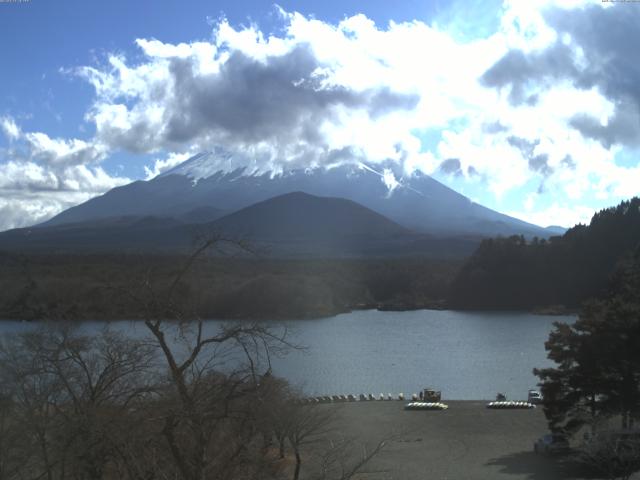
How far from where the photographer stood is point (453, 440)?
599 inches

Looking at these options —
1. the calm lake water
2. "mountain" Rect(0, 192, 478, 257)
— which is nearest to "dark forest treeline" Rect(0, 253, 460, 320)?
the calm lake water

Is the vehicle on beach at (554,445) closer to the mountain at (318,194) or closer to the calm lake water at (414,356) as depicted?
the calm lake water at (414,356)

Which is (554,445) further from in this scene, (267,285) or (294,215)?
(294,215)

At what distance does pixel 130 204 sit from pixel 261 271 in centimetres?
11017

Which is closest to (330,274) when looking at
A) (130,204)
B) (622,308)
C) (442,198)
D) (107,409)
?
(622,308)

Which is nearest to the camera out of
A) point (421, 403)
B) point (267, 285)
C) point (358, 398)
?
point (421, 403)

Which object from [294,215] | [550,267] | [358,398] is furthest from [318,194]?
[358,398]

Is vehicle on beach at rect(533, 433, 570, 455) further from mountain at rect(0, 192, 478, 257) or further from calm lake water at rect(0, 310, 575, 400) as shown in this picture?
mountain at rect(0, 192, 478, 257)

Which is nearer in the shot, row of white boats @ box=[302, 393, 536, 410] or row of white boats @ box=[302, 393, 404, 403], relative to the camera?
row of white boats @ box=[302, 393, 536, 410]

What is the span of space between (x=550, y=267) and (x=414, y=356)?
33298 millimetres

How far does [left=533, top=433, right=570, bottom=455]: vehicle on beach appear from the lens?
13.3m

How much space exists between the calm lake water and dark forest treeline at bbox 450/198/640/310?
39.4ft

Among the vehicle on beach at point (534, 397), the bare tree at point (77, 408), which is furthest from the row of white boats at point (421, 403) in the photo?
the bare tree at point (77, 408)

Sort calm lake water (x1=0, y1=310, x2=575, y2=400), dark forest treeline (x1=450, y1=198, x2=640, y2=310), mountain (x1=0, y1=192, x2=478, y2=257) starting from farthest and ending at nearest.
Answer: mountain (x1=0, y1=192, x2=478, y2=257) → dark forest treeline (x1=450, y1=198, x2=640, y2=310) → calm lake water (x1=0, y1=310, x2=575, y2=400)
